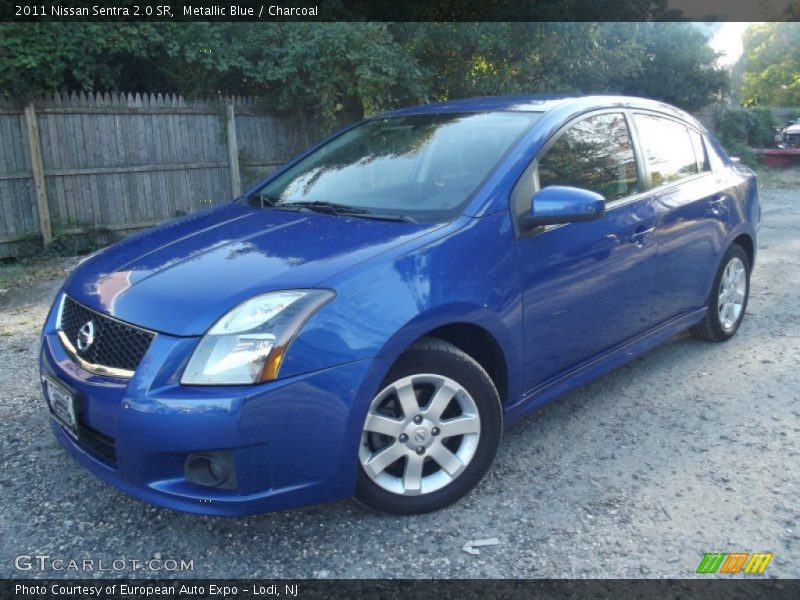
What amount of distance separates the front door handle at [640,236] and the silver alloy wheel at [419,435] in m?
1.43

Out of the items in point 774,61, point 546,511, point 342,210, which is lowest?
point 546,511

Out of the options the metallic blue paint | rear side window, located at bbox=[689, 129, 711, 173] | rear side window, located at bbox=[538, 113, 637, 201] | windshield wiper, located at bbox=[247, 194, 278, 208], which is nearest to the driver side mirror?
the metallic blue paint

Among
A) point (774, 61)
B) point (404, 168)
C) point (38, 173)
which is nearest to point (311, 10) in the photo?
point (38, 173)

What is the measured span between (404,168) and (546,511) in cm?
178

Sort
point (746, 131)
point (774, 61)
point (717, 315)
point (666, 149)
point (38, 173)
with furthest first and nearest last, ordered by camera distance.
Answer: point (774, 61) → point (746, 131) → point (38, 173) → point (717, 315) → point (666, 149)

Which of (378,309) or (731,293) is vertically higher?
(378,309)

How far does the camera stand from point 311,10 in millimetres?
10047

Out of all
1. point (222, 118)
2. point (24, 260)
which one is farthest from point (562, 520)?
→ point (222, 118)

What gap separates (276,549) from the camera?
269 cm

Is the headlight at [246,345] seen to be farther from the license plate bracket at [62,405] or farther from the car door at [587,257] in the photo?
the car door at [587,257]

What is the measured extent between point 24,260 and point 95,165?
1.43 m

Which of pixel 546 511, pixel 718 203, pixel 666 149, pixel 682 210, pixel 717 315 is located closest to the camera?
pixel 546 511

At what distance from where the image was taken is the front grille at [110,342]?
8.30 ft

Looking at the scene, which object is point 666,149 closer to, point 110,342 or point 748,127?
point 110,342
